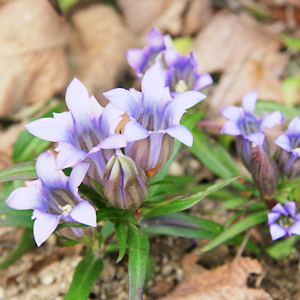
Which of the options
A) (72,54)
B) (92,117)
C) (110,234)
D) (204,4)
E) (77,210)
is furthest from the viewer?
(204,4)

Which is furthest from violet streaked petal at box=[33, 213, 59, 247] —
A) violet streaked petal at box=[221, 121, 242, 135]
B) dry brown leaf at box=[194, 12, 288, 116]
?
dry brown leaf at box=[194, 12, 288, 116]

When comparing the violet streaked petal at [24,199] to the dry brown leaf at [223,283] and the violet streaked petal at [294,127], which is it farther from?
the violet streaked petal at [294,127]

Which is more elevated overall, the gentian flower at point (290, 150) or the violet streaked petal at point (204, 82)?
the violet streaked petal at point (204, 82)

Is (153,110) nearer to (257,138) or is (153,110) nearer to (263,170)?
(257,138)

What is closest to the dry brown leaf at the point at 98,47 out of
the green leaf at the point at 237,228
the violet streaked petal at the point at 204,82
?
the violet streaked petal at the point at 204,82

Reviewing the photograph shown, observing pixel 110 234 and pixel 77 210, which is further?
pixel 110 234

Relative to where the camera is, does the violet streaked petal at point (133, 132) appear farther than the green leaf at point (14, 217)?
No

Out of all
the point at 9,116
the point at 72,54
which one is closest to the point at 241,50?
the point at 72,54

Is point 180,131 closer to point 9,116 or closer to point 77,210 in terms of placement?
point 77,210
